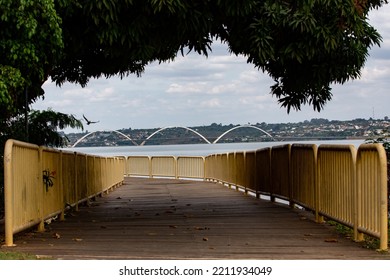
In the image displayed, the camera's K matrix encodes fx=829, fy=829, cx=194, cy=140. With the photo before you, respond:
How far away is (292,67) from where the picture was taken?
53.8ft

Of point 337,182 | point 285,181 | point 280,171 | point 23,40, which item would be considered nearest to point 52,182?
point 23,40

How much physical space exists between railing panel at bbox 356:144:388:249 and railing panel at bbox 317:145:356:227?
0.24m

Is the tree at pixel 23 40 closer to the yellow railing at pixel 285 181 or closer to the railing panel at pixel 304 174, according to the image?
the yellow railing at pixel 285 181

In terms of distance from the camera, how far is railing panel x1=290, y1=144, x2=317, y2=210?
12.9 metres

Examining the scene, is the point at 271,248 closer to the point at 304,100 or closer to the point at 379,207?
the point at 379,207

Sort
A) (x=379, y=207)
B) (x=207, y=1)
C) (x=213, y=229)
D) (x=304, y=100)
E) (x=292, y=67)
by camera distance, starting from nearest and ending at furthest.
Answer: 1. (x=379, y=207)
2. (x=213, y=229)
3. (x=207, y=1)
4. (x=292, y=67)
5. (x=304, y=100)

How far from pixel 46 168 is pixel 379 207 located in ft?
17.6

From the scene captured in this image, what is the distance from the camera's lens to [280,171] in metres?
16.8

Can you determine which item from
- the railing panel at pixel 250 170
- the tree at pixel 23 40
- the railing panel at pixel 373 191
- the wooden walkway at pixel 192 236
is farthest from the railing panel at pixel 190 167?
the railing panel at pixel 373 191

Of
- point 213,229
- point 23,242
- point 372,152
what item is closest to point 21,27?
point 23,242

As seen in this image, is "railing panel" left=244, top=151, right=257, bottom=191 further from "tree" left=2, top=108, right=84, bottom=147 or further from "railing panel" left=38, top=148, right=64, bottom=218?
"railing panel" left=38, top=148, right=64, bottom=218

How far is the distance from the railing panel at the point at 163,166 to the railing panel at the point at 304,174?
2351cm

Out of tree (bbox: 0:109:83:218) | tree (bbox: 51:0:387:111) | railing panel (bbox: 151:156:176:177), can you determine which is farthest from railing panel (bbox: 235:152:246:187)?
railing panel (bbox: 151:156:176:177)

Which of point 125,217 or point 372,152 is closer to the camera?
point 372,152
